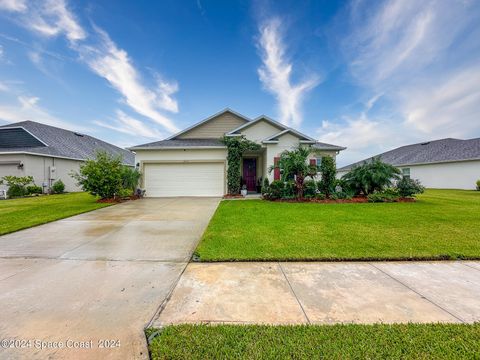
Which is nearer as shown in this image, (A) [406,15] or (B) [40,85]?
(A) [406,15]

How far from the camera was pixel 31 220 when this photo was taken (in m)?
6.50

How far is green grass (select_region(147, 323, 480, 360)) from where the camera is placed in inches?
63.2

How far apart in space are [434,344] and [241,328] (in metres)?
1.66

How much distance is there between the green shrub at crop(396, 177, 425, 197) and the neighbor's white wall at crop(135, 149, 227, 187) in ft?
33.4

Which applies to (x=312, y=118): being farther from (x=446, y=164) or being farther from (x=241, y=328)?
(x=241, y=328)

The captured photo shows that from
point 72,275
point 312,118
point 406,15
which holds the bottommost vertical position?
point 72,275

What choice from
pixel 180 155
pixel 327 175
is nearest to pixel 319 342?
pixel 327 175

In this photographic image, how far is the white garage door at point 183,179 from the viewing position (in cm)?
1347

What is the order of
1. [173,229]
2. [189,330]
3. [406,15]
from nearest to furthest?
[189,330] < [173,229] < [406,15]

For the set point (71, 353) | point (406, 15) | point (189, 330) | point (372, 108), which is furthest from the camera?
point (372, 108)

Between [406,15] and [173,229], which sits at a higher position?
[406,15]

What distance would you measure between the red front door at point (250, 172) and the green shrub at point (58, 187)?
14.5m

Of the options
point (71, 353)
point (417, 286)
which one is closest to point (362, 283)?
point (417, 286)

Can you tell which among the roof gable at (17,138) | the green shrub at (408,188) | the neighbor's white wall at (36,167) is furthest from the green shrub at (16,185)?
the green shrub at (408,188)
